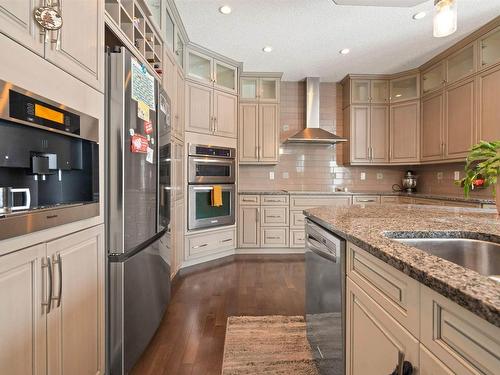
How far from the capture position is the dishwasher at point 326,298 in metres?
1.19

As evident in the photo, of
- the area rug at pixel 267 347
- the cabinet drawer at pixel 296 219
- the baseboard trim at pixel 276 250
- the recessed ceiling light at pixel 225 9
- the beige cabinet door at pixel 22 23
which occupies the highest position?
the recessed ceiling light at pixel 225 9

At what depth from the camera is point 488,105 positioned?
2.99 metres

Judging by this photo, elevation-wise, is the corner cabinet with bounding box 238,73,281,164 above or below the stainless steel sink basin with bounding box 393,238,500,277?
above

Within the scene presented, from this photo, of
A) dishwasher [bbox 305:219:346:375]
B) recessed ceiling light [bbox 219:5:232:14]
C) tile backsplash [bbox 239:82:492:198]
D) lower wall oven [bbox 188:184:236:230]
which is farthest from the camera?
tile backsplash [bbox 239:82:492:198]

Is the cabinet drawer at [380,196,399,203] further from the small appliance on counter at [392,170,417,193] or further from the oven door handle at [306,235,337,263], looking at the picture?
the oven door handle at [306,235,337,263]

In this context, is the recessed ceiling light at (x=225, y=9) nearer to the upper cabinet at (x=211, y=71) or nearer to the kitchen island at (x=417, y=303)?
the upper cabinet at (x=211, y=71)

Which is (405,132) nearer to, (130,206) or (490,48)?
(490,48)

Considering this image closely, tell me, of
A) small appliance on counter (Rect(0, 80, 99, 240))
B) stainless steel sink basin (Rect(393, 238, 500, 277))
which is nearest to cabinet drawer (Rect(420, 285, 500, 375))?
stainless steel sink basin (Rect(393, 238, 500, 277))

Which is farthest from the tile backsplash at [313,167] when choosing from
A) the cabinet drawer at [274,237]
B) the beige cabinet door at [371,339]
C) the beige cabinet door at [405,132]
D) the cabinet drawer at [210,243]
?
the beige cabinet door at [371,339]

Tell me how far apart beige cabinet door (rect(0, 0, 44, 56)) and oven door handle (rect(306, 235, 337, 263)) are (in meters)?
1.38

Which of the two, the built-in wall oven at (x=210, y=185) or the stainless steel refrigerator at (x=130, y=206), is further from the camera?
the built-in wall oven at (x=210, y=185)

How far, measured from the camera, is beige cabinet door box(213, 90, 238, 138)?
12.2 feet

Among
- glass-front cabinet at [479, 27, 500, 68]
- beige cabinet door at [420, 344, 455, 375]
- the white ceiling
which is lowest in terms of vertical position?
beige cabinet door at [420, 344, 455, 375]

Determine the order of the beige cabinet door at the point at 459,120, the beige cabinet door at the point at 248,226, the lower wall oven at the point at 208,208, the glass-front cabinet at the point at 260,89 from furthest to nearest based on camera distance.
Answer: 1. the glass-front cabinet at the point at 260,89
2. the beige cabinet door at the point at 248,226
3. the lower wall oven at the point at 208,208
4. the beige cabinet door at the point at 459,120
